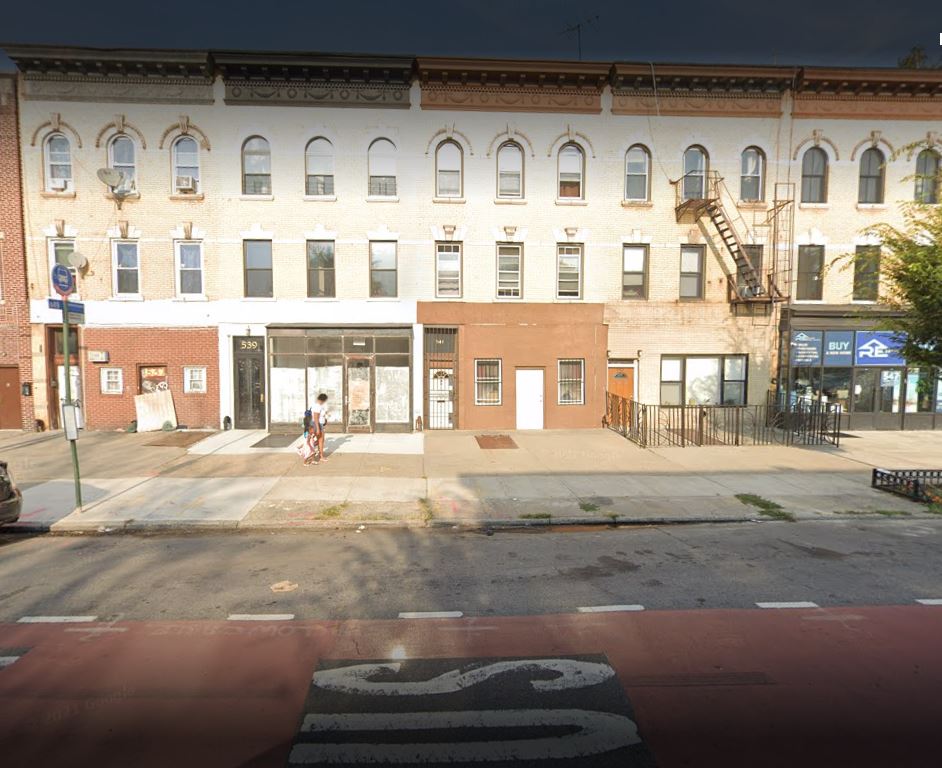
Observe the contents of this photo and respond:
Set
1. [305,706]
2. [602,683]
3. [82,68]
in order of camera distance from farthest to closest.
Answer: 1. [82,68]
2. [602,683]
3. [305,706]

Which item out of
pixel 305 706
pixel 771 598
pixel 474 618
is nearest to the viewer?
pixel 305 706

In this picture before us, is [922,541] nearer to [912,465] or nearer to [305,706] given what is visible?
[912,465]

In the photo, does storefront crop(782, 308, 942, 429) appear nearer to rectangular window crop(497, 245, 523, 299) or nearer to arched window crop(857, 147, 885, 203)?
arched window crop(857, 147, 885, 203)

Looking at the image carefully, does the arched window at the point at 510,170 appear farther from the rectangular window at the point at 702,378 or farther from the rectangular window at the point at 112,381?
the rectangular window at the point at 112,381

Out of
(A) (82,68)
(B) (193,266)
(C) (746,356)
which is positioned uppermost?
(A) (82,68)

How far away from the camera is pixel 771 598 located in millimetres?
6195

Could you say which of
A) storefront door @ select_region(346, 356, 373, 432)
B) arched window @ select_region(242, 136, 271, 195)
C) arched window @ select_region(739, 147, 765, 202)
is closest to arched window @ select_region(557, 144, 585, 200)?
arched window @ select_region(739, 147, 765, 202)

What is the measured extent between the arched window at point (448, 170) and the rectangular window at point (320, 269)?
4094 millimetres

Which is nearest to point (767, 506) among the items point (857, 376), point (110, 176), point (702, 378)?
point (702, 378)

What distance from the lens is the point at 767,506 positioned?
9.98 m

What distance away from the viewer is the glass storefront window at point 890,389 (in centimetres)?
1875

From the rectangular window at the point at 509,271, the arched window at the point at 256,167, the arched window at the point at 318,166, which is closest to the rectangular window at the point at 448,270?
the rectangular window at the point at 509,271

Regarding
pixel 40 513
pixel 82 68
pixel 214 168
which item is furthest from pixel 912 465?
pixel 82 68

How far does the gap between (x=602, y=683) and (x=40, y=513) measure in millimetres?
9891
